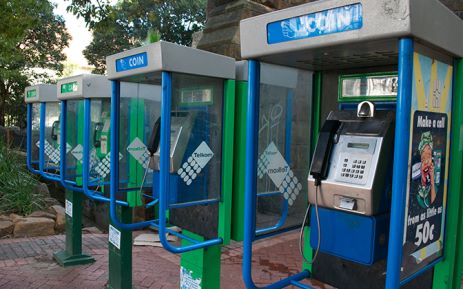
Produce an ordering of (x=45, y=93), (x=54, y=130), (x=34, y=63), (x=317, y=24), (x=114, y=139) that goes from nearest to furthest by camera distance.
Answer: (x=317, y=24)
(x=114, y=139)
(x=45, y=93)
(x=54, y=130)
(x=34, y=63)

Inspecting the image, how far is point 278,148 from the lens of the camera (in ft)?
8.22

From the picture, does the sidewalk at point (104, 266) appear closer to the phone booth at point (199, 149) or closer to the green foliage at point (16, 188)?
the green foliage at point (16, 188)

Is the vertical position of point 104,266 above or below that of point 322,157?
below

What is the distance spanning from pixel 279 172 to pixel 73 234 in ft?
9.18

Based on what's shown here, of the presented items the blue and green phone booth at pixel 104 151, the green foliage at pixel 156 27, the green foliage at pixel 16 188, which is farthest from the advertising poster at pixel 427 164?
the green foliage at pixel 156 27

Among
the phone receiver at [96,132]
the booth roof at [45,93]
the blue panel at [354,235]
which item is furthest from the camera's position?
the booth roof at [45,93]

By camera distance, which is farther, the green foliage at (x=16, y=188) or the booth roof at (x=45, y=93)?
the green foliage at (x=16, y=188)

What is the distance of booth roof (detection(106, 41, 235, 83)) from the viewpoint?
89.5 inches

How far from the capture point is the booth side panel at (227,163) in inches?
100

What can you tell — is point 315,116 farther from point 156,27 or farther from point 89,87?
point 156,27

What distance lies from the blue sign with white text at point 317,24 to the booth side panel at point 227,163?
788 mm

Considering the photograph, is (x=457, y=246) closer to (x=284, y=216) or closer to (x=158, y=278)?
(x=284, y=216)

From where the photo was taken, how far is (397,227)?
4.92ft

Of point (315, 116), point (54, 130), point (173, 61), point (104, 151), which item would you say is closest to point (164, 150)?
point (173, 61)
